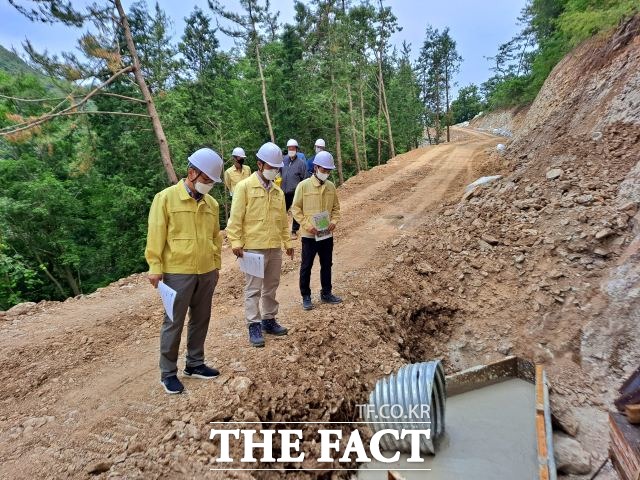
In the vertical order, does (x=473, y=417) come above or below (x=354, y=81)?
below

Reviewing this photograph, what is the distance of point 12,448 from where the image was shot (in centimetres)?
277

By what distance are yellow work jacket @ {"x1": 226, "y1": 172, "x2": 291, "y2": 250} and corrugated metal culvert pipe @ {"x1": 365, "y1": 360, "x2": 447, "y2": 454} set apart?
1770mm

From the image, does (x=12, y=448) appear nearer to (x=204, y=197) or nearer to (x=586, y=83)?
(x=204, y=197)

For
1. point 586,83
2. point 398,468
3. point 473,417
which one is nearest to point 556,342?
point 473,417

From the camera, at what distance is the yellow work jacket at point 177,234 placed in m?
2.96

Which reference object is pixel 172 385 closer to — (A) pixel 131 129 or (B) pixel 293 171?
(B) pixel 293 171

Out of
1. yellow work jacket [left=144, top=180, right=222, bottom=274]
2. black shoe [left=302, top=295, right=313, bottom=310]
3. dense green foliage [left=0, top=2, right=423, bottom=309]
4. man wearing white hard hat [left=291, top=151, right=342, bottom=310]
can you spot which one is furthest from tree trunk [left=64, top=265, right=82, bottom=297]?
yellow work jacket [left=144, top=180, right=222, bottom=274]

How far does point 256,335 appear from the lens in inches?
156

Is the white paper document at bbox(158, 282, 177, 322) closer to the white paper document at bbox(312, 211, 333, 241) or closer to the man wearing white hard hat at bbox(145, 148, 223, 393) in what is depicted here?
the man wearing white hard hat at bbox(145, 148, 223, 393)

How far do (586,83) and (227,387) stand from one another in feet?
37.1

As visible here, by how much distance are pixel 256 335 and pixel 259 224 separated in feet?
3.77

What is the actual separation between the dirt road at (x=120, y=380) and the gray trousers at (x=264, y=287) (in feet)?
1.24

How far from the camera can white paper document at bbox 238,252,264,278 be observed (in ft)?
12.2

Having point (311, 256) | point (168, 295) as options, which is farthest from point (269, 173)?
point (168, 295)
